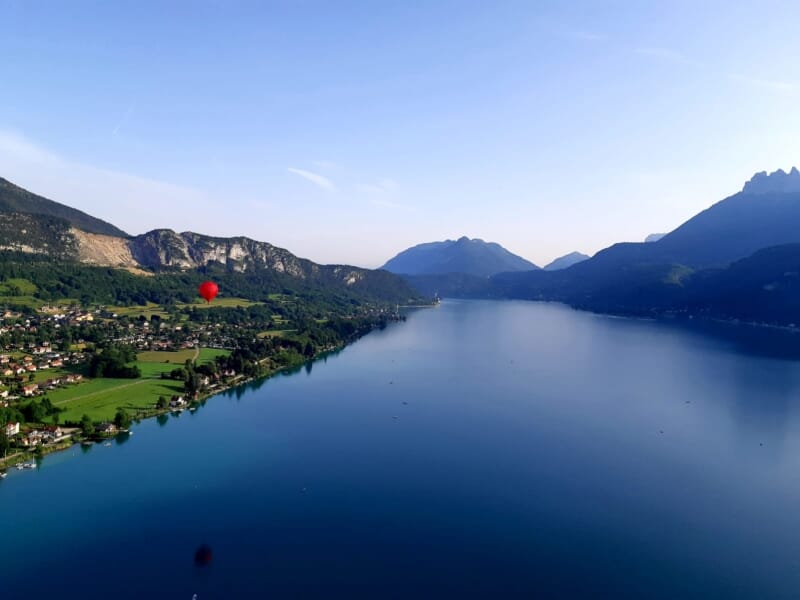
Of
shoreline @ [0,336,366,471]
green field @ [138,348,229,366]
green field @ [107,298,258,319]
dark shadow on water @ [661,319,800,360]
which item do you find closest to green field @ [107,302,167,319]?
green field @ [107,298,258,319]

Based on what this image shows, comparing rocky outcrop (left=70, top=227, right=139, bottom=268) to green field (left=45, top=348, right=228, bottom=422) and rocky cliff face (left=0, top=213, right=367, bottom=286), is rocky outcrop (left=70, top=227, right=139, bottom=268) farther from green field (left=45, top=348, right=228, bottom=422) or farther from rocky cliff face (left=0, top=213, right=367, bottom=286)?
green field (left=45, top=348, right=228, bottom=422)

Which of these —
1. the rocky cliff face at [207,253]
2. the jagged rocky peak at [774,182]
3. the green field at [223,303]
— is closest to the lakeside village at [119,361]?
the green field at [223,303]

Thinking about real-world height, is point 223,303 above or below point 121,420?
above

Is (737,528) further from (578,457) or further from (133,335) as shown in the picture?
(133,335)

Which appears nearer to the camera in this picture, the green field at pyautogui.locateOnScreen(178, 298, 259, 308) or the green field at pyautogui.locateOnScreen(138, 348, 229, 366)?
the green field at pyautogui.locateOnScreen(138, 348, 229, 366)

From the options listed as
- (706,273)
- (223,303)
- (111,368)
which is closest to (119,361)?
(111,368)

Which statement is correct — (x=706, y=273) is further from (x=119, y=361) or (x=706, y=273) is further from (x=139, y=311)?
(x=119, y=361)
